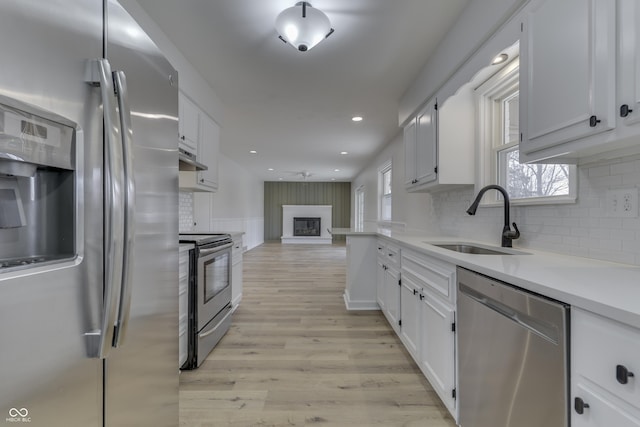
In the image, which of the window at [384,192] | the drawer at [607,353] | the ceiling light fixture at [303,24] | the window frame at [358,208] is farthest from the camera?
the window frame at [358,208]

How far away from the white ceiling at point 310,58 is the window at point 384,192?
1412mm

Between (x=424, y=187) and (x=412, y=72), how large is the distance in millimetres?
1101

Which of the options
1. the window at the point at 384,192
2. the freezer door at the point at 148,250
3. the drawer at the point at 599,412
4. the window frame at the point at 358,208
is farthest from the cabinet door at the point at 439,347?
the window frame at the point at 358,208

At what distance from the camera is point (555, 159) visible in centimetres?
135

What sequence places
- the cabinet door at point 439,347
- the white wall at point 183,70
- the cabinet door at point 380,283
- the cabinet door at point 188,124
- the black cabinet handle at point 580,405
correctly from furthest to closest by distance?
the cabinet door at point 380,283
the cabinet door at point 188,124
the white wall at point 183,70
the cabinet door at point 439,347
the black cabinet handle at point 580,405

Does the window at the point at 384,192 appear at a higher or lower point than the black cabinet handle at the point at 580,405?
higher

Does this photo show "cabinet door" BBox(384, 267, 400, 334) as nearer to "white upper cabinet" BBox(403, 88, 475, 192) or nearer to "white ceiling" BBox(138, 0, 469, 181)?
"white upper cabinet" BBox(403, 88, 475, 192)

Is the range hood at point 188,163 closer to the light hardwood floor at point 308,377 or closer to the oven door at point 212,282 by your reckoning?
the oven door at point 212,282

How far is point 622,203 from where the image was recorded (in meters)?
1.24

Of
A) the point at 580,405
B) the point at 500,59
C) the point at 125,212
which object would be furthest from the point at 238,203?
the point at 580,405

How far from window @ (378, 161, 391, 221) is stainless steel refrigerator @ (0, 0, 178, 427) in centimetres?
515

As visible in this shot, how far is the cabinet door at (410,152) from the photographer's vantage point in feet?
9.63

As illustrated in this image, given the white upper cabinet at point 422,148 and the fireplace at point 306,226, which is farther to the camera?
the fireplace at point 306,226

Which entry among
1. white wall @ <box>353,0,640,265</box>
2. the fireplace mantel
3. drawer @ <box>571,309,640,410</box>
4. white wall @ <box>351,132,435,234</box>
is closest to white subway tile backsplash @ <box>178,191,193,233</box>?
white wall @ <box>353,0,640,265</box>
